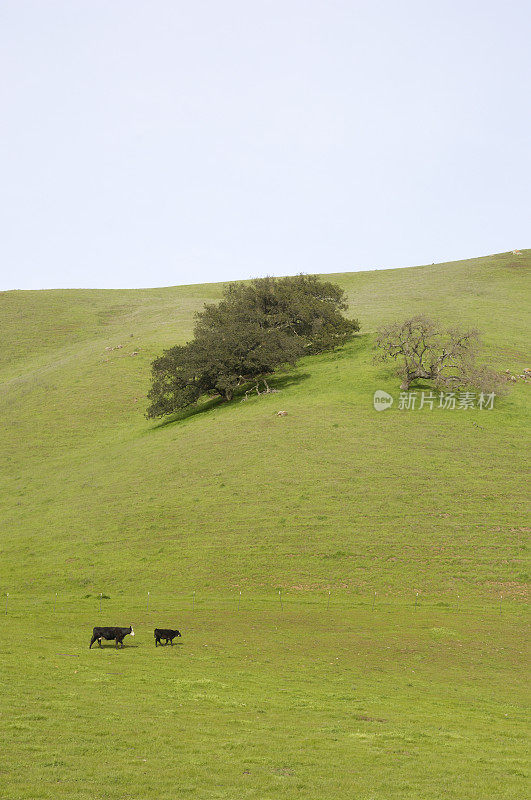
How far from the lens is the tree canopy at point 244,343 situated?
79250 mm

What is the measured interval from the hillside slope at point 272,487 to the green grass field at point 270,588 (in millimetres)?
244

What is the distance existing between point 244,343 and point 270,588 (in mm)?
43067

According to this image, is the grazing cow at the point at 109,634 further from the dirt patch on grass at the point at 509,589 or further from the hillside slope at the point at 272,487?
the dirt patch on grass at the point at 509,589

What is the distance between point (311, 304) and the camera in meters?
94.9

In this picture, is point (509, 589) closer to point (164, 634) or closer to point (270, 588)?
point (270, 588)

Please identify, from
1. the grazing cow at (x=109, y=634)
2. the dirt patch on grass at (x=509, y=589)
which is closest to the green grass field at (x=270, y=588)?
the dirt patch on grass at (x=509, y=589)

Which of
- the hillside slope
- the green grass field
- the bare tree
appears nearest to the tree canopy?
the hillside slope

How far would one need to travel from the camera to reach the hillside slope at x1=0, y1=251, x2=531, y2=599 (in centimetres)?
4409

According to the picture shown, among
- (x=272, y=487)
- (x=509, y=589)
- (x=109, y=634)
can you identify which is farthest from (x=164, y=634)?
(x=272, y=487)

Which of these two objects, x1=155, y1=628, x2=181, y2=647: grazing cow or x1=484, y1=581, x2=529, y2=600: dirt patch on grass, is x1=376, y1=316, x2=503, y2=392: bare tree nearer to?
x1=484, y1=581, x2=529, y2=600: dirt patch on grass

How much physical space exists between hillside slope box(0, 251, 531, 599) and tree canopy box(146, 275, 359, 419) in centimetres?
301

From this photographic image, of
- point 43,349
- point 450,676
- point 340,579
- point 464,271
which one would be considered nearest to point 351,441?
point 340,579

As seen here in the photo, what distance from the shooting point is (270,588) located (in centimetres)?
4178

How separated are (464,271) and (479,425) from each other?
100905mm
